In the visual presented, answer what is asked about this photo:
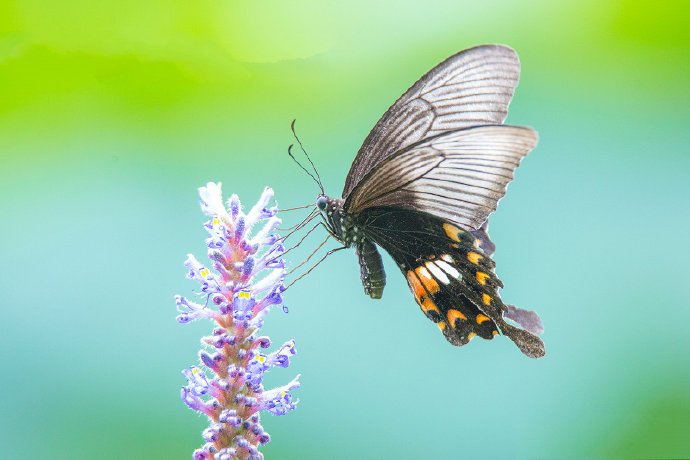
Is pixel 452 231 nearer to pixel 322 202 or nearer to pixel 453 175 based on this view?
pixel 453 175

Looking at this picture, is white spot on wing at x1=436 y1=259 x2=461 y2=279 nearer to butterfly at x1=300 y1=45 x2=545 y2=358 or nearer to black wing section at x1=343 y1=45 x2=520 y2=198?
butterfly at x1=300 y1=45 x2=545 y2=358

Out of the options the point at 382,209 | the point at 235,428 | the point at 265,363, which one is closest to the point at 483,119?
the point at 382,209

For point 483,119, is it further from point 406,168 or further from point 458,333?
point 458,333

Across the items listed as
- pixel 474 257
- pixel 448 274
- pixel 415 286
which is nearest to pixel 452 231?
pixel 474 257

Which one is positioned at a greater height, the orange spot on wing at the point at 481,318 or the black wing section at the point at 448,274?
the black wing section at the point at 448,274

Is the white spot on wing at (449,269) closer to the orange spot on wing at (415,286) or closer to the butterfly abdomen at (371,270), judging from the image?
the orange spot on wing at (415,286)

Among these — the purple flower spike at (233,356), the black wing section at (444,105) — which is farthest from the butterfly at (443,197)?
the purple flower spike at (233,356)
